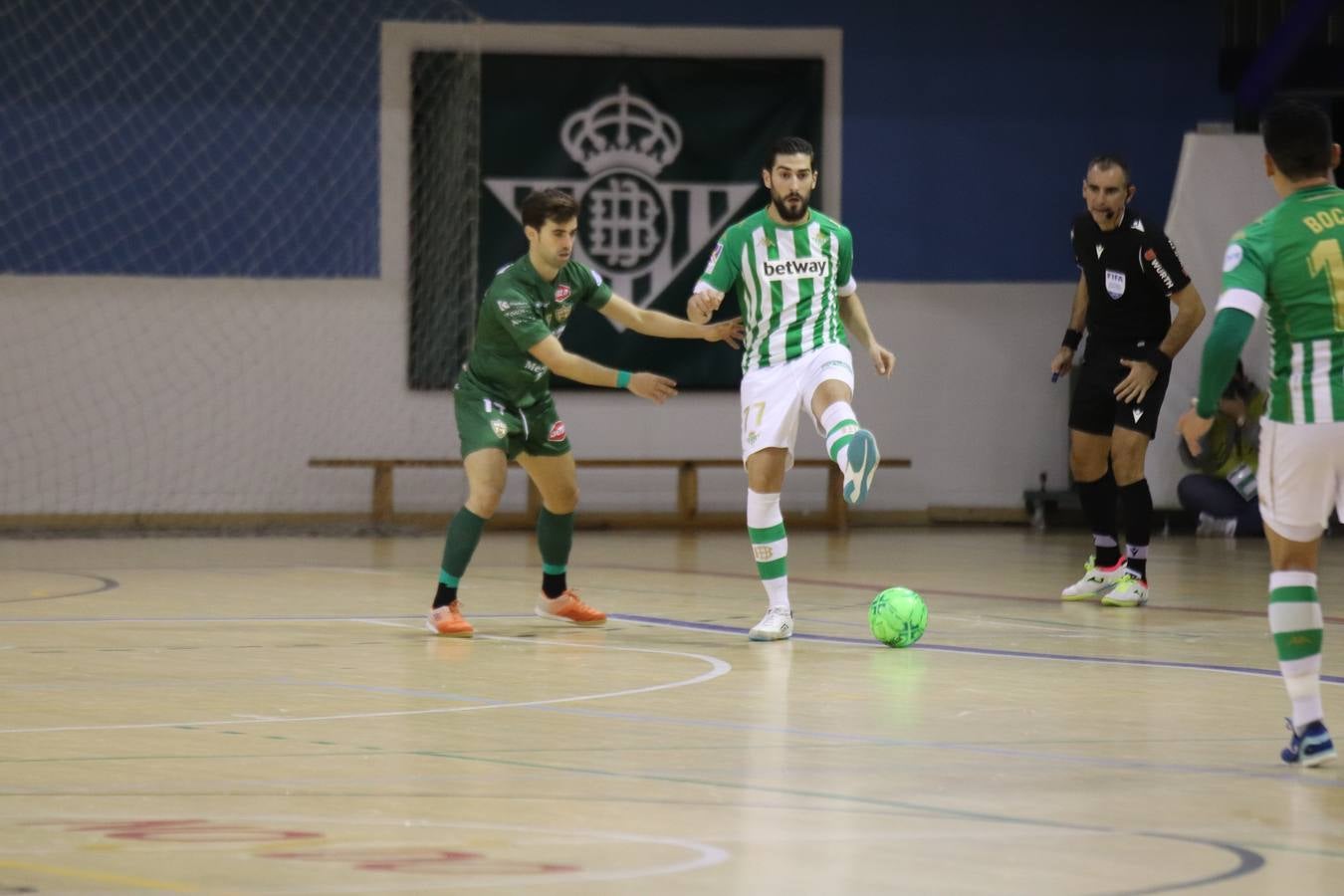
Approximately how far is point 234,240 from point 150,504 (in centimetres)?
223

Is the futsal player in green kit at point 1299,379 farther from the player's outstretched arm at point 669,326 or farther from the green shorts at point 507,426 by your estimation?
the green shorts at point 507,426

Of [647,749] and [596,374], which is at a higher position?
[596,374]

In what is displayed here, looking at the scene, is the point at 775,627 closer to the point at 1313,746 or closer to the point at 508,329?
the point at 508,329

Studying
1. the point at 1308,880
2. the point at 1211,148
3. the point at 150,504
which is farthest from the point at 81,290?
the point at 1308,880

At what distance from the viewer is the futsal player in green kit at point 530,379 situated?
8.08m

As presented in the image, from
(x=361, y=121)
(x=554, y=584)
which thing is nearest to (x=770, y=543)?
(x=554, y=584)

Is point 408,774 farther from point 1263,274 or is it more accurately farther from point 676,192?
point 676,192

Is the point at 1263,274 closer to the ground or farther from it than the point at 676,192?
closer to the ground

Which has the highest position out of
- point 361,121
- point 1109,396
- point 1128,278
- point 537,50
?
point 537,50

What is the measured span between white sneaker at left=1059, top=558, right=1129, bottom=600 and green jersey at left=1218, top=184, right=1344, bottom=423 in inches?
195

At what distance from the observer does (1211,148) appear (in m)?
15.5

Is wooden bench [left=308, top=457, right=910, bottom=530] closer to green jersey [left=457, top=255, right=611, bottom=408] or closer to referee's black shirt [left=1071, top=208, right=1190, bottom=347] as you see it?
referee's black shirt [left=1071, top=208, right=1190, bottom=347]

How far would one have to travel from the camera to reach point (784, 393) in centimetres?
799

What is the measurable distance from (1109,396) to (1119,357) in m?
0.20
